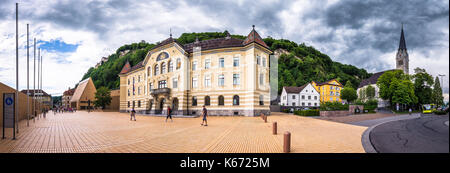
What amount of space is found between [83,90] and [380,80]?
104120mm

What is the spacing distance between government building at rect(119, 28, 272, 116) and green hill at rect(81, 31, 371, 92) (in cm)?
5157

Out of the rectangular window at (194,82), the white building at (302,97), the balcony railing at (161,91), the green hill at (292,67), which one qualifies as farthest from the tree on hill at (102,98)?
the white building at (302,97)

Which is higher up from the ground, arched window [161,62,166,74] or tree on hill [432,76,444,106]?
arched window [161,62,166,74]

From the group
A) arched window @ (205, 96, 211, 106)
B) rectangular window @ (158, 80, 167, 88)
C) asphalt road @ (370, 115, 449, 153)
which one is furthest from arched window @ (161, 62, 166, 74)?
asphalt road @ (370, 115, 449, 153)

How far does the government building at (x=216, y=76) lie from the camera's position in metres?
29.1

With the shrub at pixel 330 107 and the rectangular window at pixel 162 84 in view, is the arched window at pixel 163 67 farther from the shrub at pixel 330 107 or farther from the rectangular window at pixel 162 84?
the shrub at pixel 330 107

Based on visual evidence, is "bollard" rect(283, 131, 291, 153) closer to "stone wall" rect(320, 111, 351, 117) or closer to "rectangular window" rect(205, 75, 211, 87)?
"stone wall" rect(320, 111, 351, 117)

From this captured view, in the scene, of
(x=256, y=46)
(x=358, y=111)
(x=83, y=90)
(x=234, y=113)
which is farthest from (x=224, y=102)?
(x=83, y=90)

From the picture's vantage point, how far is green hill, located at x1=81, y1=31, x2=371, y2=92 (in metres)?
99.2

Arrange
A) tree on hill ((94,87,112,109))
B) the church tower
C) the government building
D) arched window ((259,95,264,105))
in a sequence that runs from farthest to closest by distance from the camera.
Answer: the church tower, tree on hill ((94,87,112,109)), arched window ((259,95,264,105)), the government building

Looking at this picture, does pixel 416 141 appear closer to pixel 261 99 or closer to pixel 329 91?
pixel 261 99

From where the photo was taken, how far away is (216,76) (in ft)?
102

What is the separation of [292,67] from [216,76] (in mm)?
88869

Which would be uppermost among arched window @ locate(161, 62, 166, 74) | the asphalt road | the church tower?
→ the church tower
